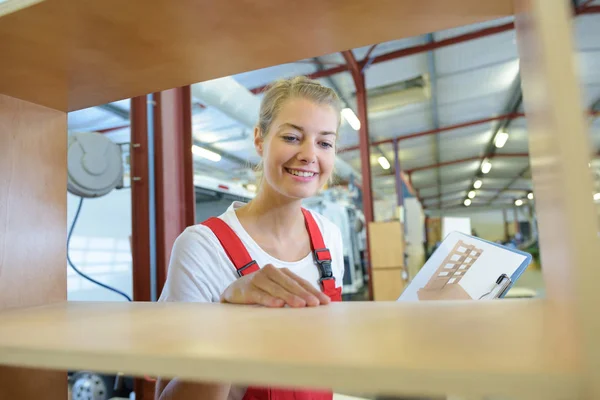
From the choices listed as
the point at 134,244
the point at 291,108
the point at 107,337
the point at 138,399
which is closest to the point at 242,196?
the point at 134,244

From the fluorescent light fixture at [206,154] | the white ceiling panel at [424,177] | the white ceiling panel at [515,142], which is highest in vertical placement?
the white ceiling panel at [515,142]

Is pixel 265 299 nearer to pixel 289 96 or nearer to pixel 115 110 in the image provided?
pixel 289 96

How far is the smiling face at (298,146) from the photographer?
1.22 meters

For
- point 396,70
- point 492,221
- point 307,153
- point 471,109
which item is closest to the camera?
point 307,153

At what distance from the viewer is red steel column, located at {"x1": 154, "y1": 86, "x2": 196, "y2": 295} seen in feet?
7.43

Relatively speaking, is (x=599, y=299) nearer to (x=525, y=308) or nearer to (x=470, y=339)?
(x=470, y=339)

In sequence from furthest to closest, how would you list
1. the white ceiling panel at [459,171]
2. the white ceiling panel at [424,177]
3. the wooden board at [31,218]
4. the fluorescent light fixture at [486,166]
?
1. the white ceiling panel at [424,177]
2. the white ceiling panel at [459,171]
3. the fluorescent light fixture at [486,166]
4. the wooden board at [31,218]

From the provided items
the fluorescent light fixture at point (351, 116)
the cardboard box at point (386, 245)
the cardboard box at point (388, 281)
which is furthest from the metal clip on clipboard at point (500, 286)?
the fluorescent light fixture at point (351, 116)

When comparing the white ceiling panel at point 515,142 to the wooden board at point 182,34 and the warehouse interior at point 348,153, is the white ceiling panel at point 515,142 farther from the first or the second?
the wooden board at point 182,34

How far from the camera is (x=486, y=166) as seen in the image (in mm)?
13930

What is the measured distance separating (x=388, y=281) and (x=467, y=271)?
3.96 metres

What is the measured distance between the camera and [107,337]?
0.44 meters

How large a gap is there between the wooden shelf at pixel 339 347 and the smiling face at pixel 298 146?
2.30 ft

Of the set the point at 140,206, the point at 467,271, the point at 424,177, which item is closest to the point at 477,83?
the point at 140,206
